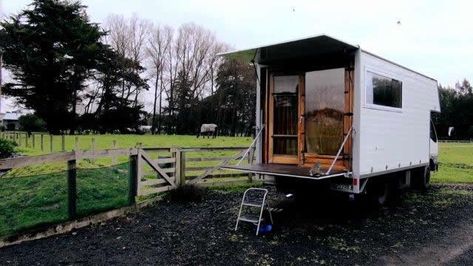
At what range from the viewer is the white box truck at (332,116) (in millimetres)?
6219

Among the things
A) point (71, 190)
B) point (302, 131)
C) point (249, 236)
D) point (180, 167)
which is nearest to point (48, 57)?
point (180, 167)

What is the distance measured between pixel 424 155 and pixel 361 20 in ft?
21.7

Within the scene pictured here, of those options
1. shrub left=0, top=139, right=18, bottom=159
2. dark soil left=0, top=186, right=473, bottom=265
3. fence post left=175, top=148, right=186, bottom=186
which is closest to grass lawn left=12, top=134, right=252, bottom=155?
shrub left=0, top=139, right=18, bottom=159

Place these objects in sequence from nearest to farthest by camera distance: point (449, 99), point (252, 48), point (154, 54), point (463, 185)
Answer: point (252, 48)
point (463, 185)
point (154, 54)
point (449, 99)

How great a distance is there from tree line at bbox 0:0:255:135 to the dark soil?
3184 cm

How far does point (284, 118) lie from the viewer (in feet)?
24.7

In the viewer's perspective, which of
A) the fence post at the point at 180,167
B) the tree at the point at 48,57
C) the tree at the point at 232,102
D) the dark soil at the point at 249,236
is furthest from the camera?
the tree at the point at 232,102

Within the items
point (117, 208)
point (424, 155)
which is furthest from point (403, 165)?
point (117, 208)

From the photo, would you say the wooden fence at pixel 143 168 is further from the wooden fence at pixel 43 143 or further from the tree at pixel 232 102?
the tree at pixel 232 102

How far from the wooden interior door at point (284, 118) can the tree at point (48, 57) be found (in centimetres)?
3250

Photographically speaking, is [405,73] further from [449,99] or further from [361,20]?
[449,99]

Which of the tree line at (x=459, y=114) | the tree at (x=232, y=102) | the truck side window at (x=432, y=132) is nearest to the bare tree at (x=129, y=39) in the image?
the tree at (x=232, y=102)

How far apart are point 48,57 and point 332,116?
35.6 m

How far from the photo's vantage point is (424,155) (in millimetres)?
9383
